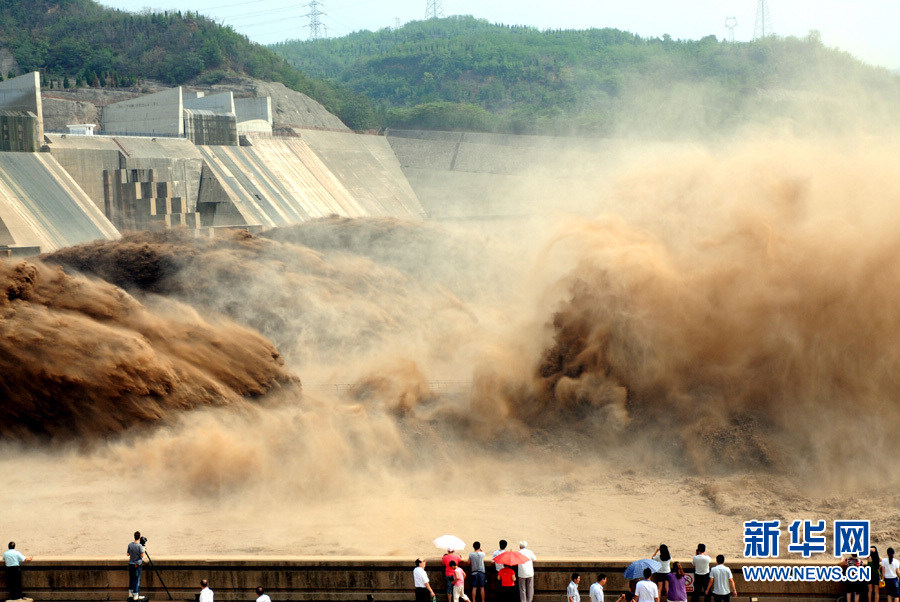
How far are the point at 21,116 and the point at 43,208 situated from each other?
6498 millimetres

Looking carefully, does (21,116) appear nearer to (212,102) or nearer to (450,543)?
(212,102)

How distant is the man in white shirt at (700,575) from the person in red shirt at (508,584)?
2.42 m

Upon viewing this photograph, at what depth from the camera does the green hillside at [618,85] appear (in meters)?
95.2

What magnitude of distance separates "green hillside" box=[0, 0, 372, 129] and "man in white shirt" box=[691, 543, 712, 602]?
105262 millimetres

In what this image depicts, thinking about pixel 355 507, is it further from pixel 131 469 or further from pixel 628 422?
pixel 628 422

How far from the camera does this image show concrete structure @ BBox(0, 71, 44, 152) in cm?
5028

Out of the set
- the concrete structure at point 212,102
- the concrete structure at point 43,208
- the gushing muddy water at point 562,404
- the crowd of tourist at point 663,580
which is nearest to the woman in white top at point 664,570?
the crowd of tourist at point 663,580

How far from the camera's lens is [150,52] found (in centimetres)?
12712

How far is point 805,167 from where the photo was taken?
27.0m

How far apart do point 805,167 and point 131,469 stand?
19211mm

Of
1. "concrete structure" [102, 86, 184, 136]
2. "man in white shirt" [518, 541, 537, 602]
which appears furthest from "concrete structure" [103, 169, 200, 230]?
"man in white shirt" [518, 541, 537, 602]

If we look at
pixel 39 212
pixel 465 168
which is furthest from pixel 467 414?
pixel 465 168

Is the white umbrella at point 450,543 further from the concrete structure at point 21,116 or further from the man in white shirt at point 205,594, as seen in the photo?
the concrete structure at point 21,116

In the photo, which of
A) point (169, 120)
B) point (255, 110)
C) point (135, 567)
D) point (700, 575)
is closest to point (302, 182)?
point (169, 120)
